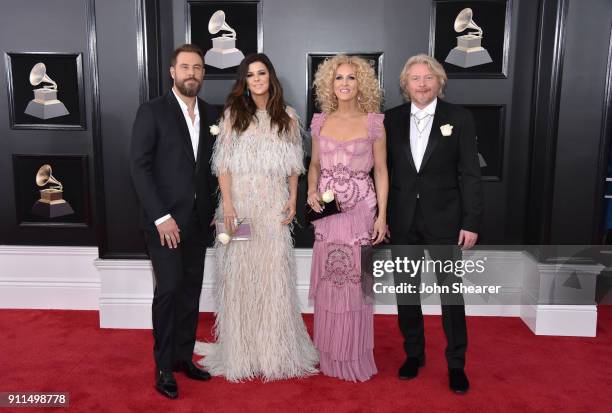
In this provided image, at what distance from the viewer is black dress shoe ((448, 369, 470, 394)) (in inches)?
116

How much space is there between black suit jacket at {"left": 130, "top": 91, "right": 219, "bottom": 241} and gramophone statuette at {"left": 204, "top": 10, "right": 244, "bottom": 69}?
1157 mm

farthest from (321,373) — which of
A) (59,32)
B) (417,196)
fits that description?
(59,32)

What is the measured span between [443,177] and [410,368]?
1.14m

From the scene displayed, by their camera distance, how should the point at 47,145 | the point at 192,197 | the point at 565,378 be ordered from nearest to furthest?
the point at 192,197 < the point at 565,378 < the point at 47,145

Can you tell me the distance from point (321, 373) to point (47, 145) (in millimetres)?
2739

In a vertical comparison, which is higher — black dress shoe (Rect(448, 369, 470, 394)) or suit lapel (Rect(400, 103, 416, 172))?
suit lapel (Rect(400, 103, 416, 172))

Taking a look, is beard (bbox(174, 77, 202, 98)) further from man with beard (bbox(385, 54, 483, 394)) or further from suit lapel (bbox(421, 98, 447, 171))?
suit lapel (bbox(421, 98, 447, 171))

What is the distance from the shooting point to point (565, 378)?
10.3ft

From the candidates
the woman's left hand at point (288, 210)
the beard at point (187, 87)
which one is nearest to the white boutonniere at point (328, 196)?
the woman's left hand at point (288, 210)

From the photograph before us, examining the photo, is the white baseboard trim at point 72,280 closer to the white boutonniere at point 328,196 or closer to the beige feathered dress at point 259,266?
the beige feathered dress at point 259,266

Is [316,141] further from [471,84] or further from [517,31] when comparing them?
[517,31]

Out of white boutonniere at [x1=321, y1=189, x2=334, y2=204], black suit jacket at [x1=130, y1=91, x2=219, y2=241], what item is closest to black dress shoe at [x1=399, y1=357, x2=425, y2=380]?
white boutonniere at [x1=321, y1=189, x2=334, y2=204]

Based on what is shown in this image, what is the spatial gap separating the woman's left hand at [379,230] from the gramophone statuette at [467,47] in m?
1.61

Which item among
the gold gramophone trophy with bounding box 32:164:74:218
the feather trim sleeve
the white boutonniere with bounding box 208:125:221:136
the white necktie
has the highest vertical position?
the white necktie
